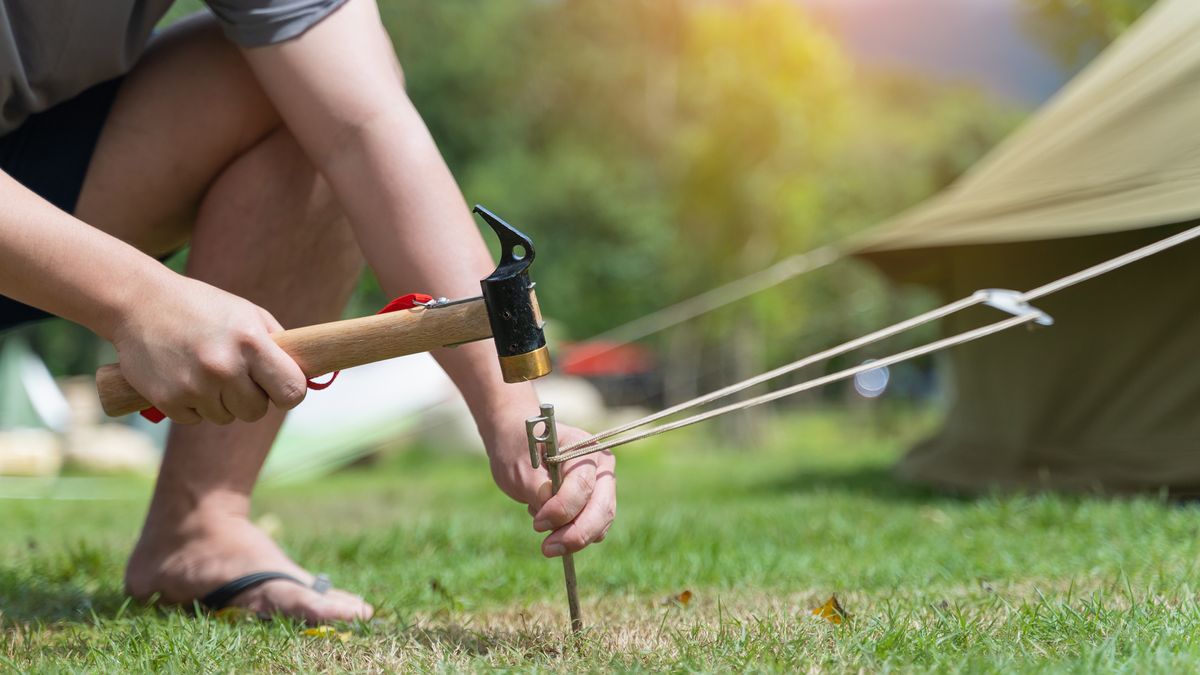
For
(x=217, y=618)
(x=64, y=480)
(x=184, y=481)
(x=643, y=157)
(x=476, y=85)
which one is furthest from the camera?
(x=643, y=157)

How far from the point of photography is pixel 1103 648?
1.04m

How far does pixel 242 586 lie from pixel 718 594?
2.12 feet

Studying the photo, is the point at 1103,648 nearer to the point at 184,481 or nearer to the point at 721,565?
the point at 721,565

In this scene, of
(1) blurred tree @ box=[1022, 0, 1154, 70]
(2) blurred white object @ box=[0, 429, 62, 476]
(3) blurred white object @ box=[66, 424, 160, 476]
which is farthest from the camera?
(3) blurred white object @ box=[66, 424, 160, 476]

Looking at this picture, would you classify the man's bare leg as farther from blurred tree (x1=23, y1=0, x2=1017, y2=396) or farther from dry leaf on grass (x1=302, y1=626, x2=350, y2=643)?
blurred tree (x1=23, y1=0, x2=1017, y2=396)

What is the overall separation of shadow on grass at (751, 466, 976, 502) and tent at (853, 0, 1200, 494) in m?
0.10

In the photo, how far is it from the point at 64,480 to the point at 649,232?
1271 cm

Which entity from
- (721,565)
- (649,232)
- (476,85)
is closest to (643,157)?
(649,232)

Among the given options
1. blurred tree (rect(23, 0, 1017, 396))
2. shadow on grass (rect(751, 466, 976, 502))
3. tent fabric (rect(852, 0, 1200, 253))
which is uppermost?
tent fabric (rect(852, 0, 1200, 253))

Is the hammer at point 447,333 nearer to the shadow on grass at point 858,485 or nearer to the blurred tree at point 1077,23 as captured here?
the shadow on grass at point 858,485

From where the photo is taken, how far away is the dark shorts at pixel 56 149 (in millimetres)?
1521

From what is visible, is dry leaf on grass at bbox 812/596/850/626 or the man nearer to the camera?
the man

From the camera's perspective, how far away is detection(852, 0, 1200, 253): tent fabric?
8.50 ft

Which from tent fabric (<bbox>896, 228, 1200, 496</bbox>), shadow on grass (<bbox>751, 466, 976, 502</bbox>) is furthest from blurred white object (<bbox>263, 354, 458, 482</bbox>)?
tent fabric (<bbox>896, 228, 1200, 496</bbox>)
